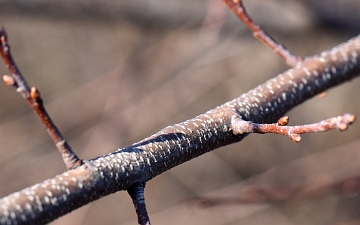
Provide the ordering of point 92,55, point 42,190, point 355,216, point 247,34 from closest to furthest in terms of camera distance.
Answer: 1. point 42,190
2. point 247,34
3. point 355,216
4. point 92,55

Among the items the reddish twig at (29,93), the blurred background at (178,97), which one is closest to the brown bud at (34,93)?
the reddish twig at (29,93)

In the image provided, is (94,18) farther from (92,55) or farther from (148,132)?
(92,55)

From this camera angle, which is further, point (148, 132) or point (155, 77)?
point (148, 132)

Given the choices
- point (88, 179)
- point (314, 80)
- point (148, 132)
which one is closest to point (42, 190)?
point (88, 179)

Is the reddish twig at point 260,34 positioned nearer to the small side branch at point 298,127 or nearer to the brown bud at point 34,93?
the small side branch at point 298,127

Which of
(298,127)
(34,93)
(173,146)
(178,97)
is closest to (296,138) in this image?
(298,127)

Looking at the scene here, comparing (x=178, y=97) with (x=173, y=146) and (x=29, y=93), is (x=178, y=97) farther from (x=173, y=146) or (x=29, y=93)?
(x=29, y=93)
